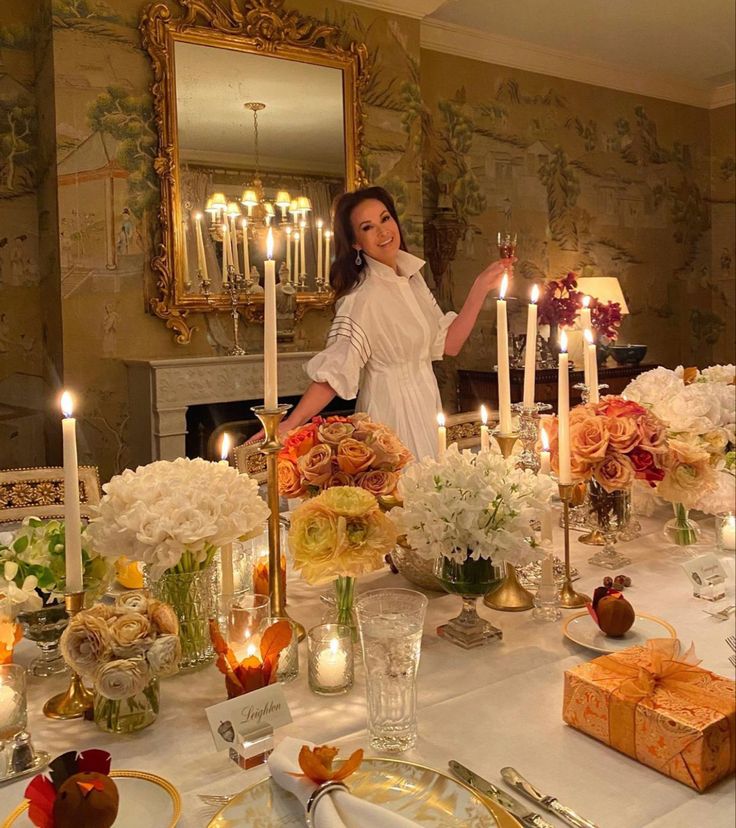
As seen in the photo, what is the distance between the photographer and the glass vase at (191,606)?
1.11 meters

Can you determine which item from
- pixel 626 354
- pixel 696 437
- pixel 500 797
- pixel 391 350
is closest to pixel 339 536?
pixel 500 797

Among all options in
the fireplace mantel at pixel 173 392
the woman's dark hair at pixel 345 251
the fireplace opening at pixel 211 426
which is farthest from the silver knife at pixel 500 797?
the fireplace opening at pixel 211 426

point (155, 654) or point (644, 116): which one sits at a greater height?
point (644, 116)

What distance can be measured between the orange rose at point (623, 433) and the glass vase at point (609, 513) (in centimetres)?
15

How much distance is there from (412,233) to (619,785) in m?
4.12

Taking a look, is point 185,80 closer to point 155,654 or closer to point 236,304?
point 236,304

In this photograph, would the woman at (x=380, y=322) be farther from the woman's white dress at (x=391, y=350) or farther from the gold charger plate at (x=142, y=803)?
the gold charger plate at (x=142, y=803)

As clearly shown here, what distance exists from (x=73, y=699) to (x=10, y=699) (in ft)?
0.42

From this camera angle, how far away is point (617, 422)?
141 cm

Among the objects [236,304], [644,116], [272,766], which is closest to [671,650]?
[272,766]

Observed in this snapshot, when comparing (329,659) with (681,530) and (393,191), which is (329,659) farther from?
(393,191)

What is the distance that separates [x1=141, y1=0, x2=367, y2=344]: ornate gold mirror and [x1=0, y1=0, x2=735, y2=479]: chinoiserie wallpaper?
0.11m

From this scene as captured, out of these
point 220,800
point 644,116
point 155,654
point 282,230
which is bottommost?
point 220,800

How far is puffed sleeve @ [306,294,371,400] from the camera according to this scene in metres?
Result: 2.43
